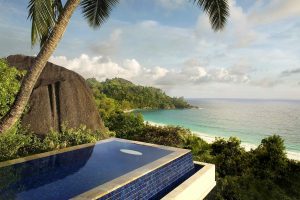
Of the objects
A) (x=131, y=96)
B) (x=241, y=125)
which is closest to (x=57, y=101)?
(x=241, y=125)

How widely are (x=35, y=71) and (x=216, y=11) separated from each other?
6.07 meters

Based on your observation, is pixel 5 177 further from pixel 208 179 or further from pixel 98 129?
pixel 98 129

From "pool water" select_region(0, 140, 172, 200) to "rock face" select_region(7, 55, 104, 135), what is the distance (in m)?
3.40

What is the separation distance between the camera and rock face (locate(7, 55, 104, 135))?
12.8 metres

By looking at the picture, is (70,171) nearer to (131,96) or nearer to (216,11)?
(216,11)

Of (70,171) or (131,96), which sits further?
(131,96)

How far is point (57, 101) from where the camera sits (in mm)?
13977

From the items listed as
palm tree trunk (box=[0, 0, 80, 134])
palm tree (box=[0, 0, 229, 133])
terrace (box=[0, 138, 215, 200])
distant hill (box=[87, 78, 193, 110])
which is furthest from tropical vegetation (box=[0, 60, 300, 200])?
distant hill (box=[87, 78, 193, 110])

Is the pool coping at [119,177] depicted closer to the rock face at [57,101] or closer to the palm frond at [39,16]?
the rock face at [57,101]

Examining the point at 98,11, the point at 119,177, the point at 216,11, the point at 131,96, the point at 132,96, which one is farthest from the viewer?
the point at 132,96

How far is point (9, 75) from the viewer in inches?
410

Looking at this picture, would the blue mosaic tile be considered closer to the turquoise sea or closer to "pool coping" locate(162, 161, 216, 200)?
"pool coping" locate(162, 161, 216, 200)

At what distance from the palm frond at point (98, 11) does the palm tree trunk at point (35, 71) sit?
3.81m

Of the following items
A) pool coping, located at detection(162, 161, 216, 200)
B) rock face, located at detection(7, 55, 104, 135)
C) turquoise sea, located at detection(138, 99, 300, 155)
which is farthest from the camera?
turquoise sea, located at detection(138, 99, 300, 155)
